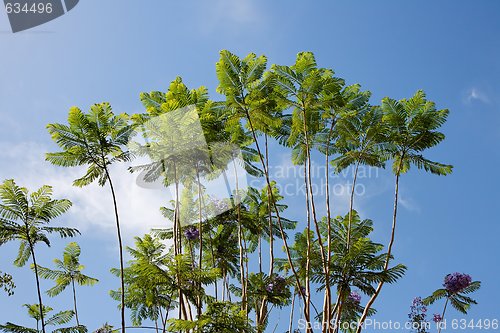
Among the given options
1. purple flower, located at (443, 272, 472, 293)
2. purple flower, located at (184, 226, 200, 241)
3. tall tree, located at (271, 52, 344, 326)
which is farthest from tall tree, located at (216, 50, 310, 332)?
purple flower, located at (443, 272, 472, 293)

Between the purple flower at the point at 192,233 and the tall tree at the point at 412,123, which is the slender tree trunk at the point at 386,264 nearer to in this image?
the tall tree at the point at 412,123

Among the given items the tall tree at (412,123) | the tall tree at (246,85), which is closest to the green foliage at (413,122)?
the tall tree at (412,123)

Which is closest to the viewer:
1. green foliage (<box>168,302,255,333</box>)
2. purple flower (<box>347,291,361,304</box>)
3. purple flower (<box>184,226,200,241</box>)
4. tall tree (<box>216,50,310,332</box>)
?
Result: green foliage (<box>168,302,255,333</box>)

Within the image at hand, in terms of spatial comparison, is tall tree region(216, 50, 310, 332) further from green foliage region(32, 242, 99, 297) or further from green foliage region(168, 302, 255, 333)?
green foliage region(32, 242, 99, 297)

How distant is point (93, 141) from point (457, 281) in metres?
13.1

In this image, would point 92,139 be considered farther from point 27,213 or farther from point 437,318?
point 437,318

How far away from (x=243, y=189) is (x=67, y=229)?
602 centimetres

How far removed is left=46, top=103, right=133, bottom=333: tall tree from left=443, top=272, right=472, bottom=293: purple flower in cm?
1153

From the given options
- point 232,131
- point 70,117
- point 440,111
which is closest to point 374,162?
point 440,111

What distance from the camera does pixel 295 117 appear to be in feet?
50.8

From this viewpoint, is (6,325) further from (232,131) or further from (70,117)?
(232,131)

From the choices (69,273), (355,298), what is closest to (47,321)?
(69,273)

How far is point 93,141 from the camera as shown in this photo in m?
14.7

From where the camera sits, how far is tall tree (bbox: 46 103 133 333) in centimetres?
1459
